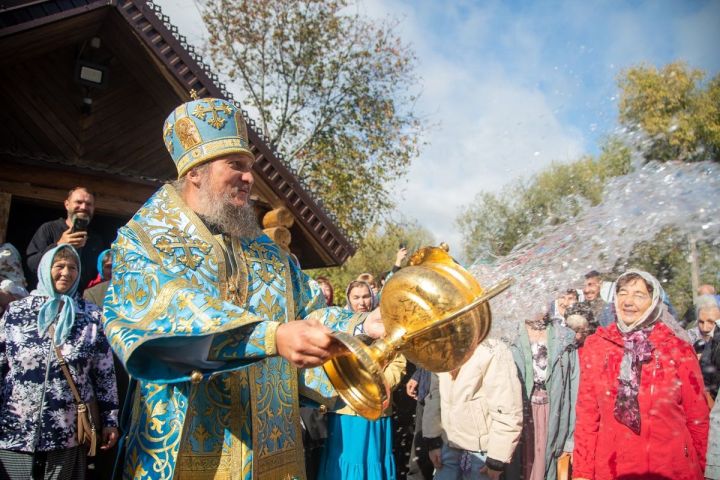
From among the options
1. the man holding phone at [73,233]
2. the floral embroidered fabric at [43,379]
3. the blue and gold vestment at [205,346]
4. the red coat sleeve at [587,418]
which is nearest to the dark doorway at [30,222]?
the man holding phone at [73,233]

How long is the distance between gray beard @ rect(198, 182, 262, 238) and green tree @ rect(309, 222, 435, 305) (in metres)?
9.78

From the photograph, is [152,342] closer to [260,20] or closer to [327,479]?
[327,479]

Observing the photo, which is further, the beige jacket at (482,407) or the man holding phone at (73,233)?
the beige jacket at (482,407)

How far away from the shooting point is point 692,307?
588cm

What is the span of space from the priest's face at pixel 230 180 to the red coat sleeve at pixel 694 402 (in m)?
3.27

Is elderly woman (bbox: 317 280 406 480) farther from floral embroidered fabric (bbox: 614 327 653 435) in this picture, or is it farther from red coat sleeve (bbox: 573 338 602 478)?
floral embroidered fabric (bbox: 614 327 653 435)

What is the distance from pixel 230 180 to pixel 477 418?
3.65 metres

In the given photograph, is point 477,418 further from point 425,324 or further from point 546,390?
point 425,324

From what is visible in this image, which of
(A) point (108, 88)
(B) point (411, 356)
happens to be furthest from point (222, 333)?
(A) point (108, 88)

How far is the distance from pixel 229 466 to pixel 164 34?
18.6 ft

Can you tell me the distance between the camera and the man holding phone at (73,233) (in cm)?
515

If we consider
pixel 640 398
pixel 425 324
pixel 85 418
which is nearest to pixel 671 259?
pixel 640 398

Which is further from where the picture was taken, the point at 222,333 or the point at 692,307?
the point at 692,307

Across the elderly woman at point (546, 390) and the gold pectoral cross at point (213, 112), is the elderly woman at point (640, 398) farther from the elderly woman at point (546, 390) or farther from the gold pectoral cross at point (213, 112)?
the gold pectoral cross at point (213, 112)
